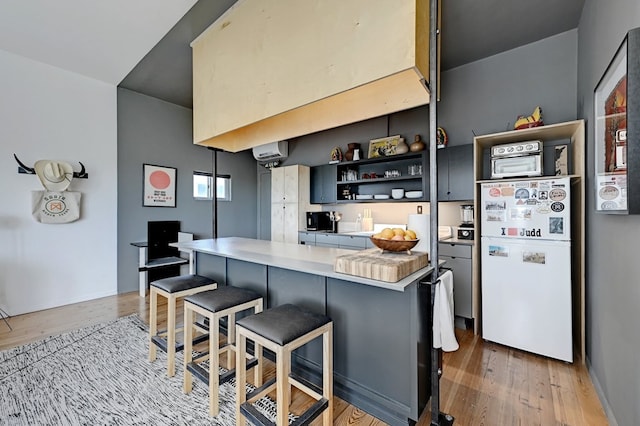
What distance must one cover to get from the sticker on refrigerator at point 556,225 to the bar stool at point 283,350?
2.11 meters

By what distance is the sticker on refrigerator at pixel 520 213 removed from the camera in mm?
2441

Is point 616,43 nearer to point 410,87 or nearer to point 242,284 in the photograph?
point 410,87

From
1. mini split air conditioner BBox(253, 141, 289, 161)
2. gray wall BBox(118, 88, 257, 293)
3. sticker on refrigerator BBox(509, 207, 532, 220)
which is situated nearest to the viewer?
sticker on refrigerator BBox(509, 207, 532, 220)

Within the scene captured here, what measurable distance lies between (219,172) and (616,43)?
5.34 m

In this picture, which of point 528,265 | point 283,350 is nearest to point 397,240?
point 283,350

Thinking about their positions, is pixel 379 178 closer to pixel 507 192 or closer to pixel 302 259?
pixel 507 192

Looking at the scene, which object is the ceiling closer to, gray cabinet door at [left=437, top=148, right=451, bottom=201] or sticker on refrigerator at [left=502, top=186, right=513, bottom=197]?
gray cabinet door at [left=437, top=148, right=451, bottom=201]

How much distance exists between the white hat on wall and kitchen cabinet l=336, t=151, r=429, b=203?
3.63 m

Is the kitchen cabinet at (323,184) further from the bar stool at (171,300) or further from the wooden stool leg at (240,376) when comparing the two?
the wooden stool leg at (240,376)

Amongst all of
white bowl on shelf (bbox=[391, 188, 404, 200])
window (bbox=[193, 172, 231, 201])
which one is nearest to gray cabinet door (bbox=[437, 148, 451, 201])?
white bowl on shelf (bbox=[391, 188, 404, 200])

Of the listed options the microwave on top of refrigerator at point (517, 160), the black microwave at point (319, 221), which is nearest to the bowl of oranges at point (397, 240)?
the microwave on top of refrigerator at point (517, 160)

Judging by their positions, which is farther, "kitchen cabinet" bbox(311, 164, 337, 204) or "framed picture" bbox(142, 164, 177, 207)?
"kitchen cabinet" bbox(311, 164, 337, 204)

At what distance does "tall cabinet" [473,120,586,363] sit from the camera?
2338 mm

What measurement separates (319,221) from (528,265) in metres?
2.98
